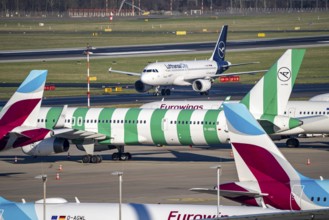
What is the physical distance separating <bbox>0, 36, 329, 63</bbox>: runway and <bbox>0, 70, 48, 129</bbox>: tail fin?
297 feet

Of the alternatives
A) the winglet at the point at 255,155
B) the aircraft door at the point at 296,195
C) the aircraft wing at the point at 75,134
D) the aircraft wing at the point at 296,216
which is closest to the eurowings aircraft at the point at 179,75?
the aircraft wing at the point at 75,134

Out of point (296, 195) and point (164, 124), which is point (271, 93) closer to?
point (164, 124)

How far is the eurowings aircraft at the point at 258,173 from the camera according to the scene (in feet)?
119

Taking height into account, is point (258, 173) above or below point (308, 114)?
above

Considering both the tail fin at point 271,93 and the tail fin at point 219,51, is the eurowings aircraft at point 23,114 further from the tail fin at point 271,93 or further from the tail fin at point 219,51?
the tail fin at point 219,51

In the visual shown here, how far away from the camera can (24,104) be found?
170 ft

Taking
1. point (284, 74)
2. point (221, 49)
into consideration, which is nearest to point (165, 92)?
point (221, 49)

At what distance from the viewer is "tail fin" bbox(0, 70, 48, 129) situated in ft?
170

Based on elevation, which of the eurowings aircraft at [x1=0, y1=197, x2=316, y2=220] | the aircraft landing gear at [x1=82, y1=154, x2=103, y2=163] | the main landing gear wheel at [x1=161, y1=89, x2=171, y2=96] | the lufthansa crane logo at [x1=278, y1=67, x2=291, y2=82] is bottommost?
the main landing gear wheel at [x1=161, y1=89, x2=171, y2=96]

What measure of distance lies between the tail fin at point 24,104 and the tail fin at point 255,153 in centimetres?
1687

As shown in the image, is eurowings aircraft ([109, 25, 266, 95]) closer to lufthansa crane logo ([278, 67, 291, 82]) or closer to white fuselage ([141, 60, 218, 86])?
white fuselage ([141, 60, 218, 86])

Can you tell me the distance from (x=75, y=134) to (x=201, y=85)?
49242 mm

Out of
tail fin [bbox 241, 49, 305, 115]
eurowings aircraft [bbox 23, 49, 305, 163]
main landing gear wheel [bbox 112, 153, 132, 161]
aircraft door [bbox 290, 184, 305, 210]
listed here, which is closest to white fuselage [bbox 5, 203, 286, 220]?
aircraft door [bbox 290, 184, 305, 210]

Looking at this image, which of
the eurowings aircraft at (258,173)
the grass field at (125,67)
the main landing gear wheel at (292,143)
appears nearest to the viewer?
the eurowings aircraft at (258,173)
